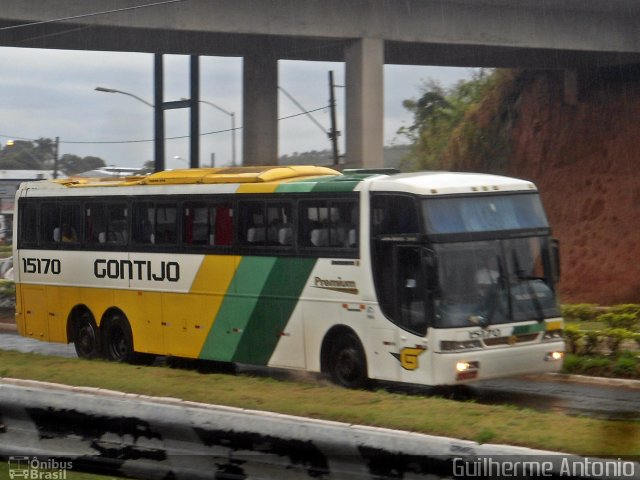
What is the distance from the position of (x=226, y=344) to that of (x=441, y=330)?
4.26m

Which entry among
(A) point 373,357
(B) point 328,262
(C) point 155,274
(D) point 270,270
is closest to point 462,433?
(A) point 373,357

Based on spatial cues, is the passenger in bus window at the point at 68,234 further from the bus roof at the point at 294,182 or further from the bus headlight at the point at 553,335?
the bus headlight at the point at 553,335

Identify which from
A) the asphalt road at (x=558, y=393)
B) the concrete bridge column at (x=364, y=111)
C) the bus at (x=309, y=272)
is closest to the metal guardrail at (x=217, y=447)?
the asphalt road at (x=558, y=393)

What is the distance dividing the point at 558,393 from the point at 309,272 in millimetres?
3736

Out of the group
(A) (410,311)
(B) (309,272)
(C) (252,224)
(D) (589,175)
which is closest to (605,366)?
(A) (410,311)

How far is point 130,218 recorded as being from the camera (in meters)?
17.8

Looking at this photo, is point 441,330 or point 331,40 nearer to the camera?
point 441,330

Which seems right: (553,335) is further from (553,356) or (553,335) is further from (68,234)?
(68,234)

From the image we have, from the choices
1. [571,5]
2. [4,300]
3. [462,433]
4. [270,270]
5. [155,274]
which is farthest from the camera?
[571,5]

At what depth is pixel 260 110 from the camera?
32.5 meters

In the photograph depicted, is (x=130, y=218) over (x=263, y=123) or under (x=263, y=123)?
under

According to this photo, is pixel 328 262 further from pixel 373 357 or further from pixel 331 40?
pixel 331 40

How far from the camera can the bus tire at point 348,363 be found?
554 inches

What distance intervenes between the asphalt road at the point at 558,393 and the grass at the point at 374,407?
1515mm
